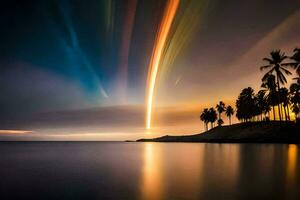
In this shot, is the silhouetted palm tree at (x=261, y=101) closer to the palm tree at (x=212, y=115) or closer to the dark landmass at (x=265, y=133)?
the dark landmass at (x=265, y=133)

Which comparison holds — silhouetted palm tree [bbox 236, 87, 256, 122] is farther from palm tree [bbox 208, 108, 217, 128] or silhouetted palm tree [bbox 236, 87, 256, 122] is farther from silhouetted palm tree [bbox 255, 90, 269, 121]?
palm tree [bbox 208, 108, 217, 128]

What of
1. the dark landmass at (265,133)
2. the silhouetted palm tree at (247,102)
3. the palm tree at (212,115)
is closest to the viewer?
the dark landmass at (265,133)

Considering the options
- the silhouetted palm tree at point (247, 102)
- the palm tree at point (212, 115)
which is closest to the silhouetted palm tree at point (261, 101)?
the silhouetted palm tree at point (247, 102)

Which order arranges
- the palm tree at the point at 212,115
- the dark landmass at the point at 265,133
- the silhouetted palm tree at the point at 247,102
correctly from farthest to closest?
the palm tree at the point at 212,115 < the silhouetted palm tree at the point at 247,102 < the dark landmass at the point at 265,133

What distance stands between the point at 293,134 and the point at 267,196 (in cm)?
7687


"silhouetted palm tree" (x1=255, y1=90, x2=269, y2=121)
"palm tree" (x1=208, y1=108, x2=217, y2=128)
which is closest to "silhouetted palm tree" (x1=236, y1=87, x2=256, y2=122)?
"silhouetted palm tree" (x1=255, y1=90, x2=269, y2=121)

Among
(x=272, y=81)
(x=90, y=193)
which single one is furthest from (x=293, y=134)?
(x=90, y=193)

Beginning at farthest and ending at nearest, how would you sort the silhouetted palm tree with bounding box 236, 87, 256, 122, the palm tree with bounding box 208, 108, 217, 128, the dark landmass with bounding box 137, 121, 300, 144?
the palm tree with bounding box 208, 108, 217, 128 < the silhouetted palm tree with bounding box 236, 87, 256, 122 < the dark landmass with bounding box 137, 121, 300, 144

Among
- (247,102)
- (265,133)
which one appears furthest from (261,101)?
(265,133)

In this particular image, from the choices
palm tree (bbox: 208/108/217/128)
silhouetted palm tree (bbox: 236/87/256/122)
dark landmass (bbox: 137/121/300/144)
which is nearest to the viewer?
dark landmass (bbox: 137/121/300/144)

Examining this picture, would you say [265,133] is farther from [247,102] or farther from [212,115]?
[212,115]

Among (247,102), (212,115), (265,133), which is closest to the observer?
(265,133)

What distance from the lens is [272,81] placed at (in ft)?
316

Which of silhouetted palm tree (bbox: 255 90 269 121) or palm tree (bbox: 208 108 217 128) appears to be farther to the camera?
palm tree (bbox: 208 108 217 128)
